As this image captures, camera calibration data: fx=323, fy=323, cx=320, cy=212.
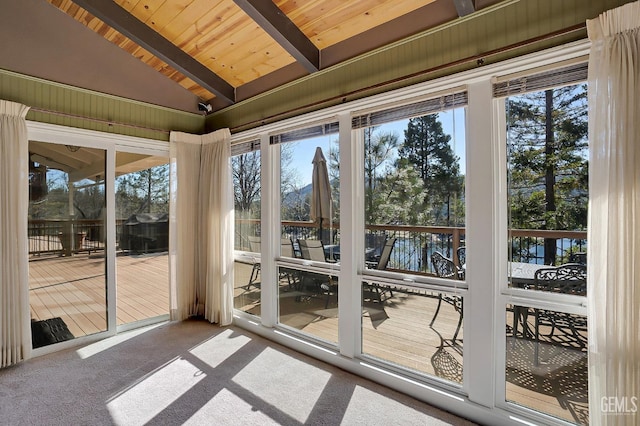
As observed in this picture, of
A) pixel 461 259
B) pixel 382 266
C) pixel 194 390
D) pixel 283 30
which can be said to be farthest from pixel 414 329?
pixel 283 30

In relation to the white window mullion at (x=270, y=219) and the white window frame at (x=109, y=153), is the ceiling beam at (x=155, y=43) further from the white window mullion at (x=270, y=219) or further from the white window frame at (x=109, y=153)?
the white window frame at (x=109, y=153)

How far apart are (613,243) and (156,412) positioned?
290 cm

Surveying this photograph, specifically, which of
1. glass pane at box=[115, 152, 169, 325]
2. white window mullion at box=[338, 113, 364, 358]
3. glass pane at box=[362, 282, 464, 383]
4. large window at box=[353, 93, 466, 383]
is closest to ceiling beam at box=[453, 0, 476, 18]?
large window at box=[353, 93, 466, 383]

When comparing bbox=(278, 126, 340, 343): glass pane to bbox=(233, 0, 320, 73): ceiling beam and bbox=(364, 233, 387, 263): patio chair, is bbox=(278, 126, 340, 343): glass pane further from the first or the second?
bbox=(233, 0, 320, 73): ceiling beam

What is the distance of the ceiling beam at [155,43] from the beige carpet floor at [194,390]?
2778mm

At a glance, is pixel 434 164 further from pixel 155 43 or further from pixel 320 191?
pixel 155 43

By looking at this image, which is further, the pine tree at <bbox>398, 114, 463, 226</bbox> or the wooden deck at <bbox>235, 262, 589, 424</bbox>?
the pine tree at <bbox>398, 114, 463, 226</bbox>

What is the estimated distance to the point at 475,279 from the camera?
7.06ft

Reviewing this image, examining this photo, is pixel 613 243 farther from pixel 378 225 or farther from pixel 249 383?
pixel 249 383

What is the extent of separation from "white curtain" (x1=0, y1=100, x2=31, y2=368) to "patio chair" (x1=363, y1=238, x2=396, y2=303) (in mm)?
3023

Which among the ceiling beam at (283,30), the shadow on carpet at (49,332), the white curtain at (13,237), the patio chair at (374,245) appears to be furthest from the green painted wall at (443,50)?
the shadow on carpet at (49,332)

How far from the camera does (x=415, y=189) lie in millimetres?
2475

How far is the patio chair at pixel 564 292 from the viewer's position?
1.85 m

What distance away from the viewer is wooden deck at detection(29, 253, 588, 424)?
6.46 ft
